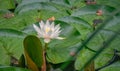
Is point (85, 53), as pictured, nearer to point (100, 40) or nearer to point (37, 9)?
point (100, 40)

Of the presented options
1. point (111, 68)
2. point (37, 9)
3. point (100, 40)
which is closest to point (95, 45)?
point (100, 40)

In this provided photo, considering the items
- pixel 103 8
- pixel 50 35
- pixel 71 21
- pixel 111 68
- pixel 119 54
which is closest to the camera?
pixel 50 35

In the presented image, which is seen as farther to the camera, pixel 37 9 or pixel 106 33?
pixel 37 9

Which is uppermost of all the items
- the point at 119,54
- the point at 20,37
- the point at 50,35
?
the point at 50,35

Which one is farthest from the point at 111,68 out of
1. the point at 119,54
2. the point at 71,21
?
the point at 71,21

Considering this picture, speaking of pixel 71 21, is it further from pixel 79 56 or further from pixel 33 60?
pixel 33 60

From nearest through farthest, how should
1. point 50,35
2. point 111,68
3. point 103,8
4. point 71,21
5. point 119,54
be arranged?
point 50,35
point 111,68
point 119,54
point 71,21
point 103,8

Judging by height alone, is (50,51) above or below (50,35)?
below

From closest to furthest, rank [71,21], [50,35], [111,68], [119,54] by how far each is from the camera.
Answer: [50,35] < [111,68] < [119,54] < [71,21]

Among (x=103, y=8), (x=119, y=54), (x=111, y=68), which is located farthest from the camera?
(x=103, y=8)
